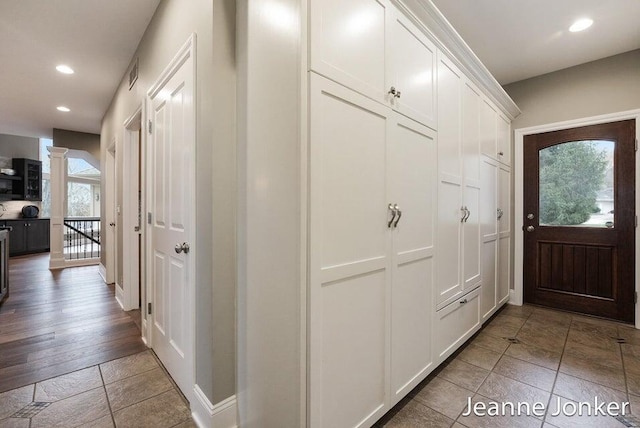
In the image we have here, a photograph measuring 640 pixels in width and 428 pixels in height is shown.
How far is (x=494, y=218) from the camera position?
2.91 m

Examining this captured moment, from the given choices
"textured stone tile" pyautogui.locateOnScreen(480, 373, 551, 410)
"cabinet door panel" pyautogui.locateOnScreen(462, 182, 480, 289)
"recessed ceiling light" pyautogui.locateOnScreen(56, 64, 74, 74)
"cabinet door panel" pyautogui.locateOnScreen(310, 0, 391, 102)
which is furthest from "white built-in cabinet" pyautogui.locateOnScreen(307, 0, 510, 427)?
"recessed ceiling light" pyautogui.locateOnScreen(56, 64, 74, 74)

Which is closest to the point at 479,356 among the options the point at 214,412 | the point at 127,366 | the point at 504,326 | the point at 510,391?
the point at 510,391

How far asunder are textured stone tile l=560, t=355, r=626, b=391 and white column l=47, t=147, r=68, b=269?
7249 millimetres

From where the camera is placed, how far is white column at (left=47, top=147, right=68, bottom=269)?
5.04 metres

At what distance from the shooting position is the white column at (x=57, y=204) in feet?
16.5

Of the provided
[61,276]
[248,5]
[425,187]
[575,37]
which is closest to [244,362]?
[425,187]

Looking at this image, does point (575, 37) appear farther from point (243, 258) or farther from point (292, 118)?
point (243, 258)

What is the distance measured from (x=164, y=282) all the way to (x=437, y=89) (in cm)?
227

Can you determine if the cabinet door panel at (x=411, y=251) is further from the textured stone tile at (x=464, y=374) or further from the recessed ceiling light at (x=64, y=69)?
the recessed ceiling light at (x=64, y=69)

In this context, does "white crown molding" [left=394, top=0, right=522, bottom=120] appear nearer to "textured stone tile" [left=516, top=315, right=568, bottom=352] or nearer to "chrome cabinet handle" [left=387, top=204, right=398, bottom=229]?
"chrome cabinet handle" [left=387, top=204, right=398, bottom=229]

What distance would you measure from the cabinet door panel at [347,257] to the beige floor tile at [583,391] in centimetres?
125

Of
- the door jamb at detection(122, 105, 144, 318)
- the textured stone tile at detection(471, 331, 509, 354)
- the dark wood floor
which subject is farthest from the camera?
the door jamb at detection(122, 105, 144, 318)

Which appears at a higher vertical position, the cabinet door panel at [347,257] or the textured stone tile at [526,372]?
the cabinet door panel at [347,257]

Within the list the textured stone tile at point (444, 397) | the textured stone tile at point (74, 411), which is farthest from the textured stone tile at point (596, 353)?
the textured stone tile at point (74, 411)
